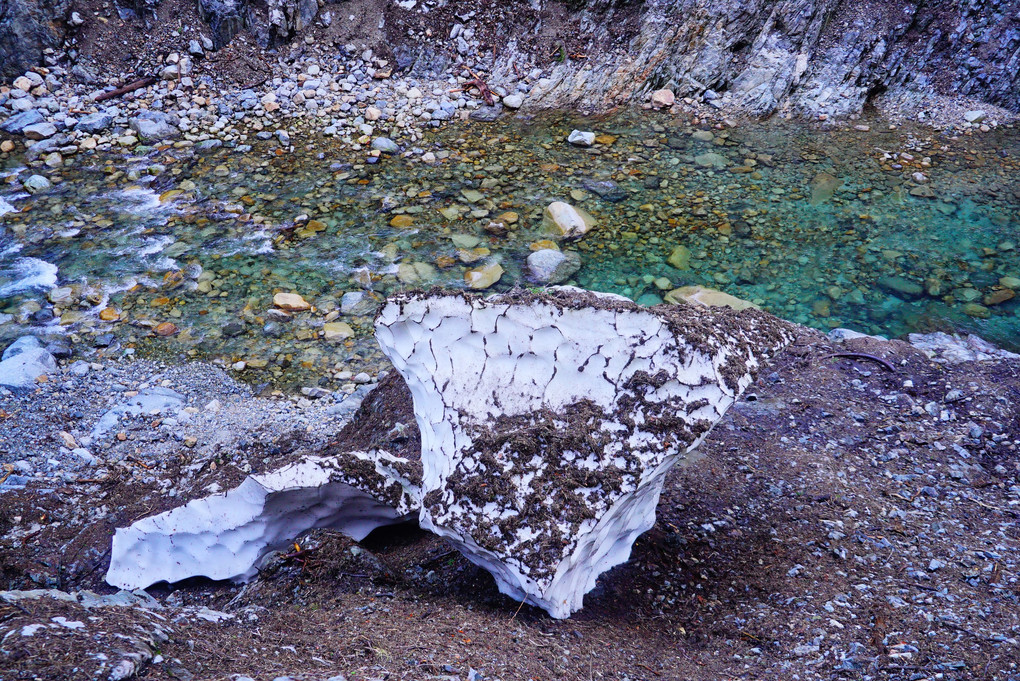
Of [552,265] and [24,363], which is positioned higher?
[552,265]

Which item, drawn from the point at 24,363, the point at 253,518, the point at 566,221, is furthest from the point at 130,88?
the point at 253,518

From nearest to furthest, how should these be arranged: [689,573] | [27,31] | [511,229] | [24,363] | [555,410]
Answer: [555,410] < [689,573] < [24,363] < [511,229] < [27,31]

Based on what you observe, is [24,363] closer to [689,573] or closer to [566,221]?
[566,221]

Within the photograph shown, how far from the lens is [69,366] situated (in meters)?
5.27

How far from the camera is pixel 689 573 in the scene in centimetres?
309

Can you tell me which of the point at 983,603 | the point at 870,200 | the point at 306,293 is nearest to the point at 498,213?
the point at 306,293

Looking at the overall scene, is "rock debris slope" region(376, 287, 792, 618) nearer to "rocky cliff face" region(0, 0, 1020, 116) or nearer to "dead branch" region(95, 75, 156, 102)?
"rocky cliff face" region(0, 0, 1020, 116)

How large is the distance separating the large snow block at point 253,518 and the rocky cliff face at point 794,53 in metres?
6.34

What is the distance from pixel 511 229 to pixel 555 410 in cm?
422

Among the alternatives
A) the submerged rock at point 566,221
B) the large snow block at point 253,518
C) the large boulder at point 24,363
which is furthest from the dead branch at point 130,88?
the large snow block at point 253,518

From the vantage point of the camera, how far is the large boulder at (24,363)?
16.5ft

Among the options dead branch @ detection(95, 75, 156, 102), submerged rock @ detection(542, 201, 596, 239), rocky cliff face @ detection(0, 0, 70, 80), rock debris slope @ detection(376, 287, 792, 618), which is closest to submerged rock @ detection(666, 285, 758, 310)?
submerged rock @ detection(542, 201, 596, 239)

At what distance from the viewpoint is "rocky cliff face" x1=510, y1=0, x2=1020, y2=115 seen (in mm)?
8109

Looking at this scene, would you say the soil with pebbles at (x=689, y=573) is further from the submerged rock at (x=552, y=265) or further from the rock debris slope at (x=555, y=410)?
the submerged rock at (x=552, y=265)
